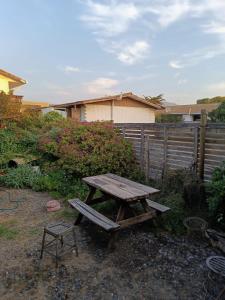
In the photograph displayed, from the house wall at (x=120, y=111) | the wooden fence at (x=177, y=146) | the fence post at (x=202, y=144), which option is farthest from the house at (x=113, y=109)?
the fence post at (x=202, y=144)

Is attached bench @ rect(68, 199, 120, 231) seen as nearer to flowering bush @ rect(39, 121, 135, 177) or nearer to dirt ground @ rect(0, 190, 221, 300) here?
dirt ground @ rect(0, 190, 221, 300)

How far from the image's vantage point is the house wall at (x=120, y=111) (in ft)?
47.1

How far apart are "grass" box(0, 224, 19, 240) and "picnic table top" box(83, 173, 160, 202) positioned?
1517mm

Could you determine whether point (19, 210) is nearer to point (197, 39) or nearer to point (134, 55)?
point (197, 39)

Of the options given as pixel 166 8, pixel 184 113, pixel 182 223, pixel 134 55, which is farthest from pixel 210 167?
pixel 184 113

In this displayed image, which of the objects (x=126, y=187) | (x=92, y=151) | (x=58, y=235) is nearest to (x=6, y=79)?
(x=92, y=151)

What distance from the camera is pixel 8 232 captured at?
3.93 meters

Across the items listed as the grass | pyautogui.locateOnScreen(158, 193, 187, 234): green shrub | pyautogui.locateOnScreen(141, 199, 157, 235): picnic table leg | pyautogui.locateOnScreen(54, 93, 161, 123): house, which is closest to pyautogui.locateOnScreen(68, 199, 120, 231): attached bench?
pyautogui.locateOnScreen(141, 199, 157, 235): picnic table leg

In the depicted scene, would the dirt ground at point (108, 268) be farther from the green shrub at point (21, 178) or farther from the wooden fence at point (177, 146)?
the green shrub at point (21, 178)

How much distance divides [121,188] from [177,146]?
2.19m

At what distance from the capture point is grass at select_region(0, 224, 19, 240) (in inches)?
148

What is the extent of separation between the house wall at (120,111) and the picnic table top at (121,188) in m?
10.3

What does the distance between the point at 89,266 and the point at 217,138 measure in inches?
130

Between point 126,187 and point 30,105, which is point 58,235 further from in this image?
point 30,105
